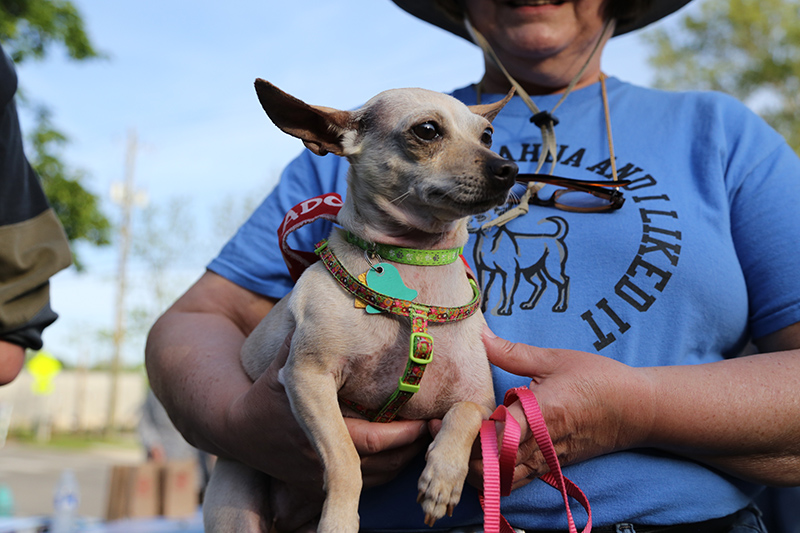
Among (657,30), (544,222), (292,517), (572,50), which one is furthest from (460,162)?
(657,30)

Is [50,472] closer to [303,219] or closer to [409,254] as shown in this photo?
[303,219]

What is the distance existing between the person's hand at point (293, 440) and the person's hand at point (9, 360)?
2.95ft

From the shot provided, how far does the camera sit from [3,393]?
25.9m

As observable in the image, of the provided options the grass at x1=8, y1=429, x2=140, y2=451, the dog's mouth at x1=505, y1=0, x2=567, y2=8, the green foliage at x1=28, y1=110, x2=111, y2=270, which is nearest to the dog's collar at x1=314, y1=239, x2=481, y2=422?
the dog's mouth at x1=505, y1=0, x2=567, y2=8

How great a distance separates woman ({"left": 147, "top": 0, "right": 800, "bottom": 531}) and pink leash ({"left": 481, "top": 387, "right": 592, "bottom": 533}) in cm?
6

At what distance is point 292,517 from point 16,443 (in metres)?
28.6

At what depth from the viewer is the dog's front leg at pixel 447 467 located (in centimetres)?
146

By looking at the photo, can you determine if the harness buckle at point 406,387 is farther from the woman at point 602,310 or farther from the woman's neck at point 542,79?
the woman's neck at point 542,79

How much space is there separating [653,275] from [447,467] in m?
0.78

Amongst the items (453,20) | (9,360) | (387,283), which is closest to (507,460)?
(387,283)

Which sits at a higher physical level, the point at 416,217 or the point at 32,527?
the point at 416,217

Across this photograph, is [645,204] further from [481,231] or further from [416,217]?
[416,217]

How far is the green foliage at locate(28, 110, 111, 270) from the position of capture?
510 inches

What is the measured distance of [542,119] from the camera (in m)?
2.08
